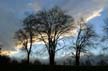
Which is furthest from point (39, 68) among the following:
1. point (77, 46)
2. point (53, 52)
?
point (77, 46)

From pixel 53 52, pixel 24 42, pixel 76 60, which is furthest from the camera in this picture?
pixel 24 42

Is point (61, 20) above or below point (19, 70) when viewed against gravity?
above

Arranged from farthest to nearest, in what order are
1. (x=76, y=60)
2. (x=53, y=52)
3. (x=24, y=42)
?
1. (x=24, y=42)
2. (x=76, y=60)
3. (x=53, y=52)

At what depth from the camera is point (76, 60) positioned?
73.3 m

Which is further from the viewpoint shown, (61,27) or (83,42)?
(83,42)

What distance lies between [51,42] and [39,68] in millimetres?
31039

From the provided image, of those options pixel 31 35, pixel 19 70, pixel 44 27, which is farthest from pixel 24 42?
pixel 19 70

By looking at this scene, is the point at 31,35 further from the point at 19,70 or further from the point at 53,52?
the point at 19,70

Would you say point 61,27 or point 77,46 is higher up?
point 61,27

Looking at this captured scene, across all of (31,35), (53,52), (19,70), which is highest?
(31,35)

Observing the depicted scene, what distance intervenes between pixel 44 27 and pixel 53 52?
7344 millimetres

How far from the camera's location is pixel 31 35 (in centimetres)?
7394

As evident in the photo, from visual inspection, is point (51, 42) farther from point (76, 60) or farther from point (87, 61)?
point (87, 61)

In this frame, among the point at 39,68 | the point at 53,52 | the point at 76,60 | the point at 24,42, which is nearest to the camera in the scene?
the point at 39,68
